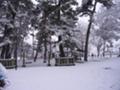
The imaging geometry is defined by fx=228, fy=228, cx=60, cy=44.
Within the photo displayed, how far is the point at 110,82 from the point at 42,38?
1540cm

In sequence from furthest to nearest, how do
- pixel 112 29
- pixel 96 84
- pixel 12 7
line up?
pixel 112 29 < pixel 12 7 < pixel 96 84

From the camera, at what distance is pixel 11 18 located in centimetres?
2477

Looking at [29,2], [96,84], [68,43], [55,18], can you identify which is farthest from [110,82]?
[29,2]

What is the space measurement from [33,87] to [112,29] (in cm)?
3328

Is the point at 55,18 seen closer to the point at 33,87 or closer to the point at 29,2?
the point at 29,2

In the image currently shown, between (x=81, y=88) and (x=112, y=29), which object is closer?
(x=81, y=88)

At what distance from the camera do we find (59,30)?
24234 millimetres

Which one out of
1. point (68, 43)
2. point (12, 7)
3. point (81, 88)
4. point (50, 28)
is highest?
point (12, 7)

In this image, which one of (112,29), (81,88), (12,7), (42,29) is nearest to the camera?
(81,88)

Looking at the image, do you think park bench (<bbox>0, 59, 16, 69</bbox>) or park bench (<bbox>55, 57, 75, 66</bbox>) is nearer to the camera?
park bench (<bbox>0, 59, 16, 69</bbox>)

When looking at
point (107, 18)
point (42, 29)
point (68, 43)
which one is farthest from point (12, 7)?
point (107, 18)

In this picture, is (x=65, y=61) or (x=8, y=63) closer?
(x=8, y=63)

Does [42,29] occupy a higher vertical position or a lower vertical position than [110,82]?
higher

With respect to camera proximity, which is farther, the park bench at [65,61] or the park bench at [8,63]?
the park bench at [65,61]
